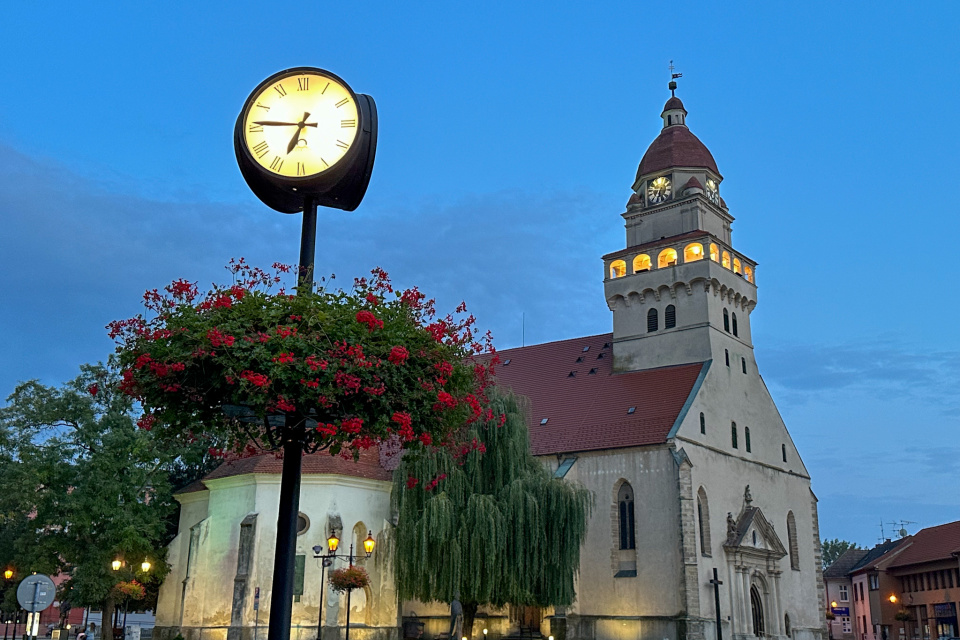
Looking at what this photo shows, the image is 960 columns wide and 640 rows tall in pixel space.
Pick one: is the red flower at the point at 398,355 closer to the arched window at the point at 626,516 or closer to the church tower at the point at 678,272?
the arched window at the point at 626,516

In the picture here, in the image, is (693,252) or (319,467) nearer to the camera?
(319,467)

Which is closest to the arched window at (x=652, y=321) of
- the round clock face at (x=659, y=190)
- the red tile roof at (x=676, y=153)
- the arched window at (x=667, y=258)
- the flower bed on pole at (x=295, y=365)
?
the arched window at (x=667, y=258)

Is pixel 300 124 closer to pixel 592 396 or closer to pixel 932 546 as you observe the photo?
pixel 592 396

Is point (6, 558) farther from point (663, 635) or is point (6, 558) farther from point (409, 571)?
point (663, 635)

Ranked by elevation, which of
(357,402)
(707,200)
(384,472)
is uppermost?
(707,200)

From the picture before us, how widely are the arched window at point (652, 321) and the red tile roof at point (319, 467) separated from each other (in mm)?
14617

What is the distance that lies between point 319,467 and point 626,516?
13173mm

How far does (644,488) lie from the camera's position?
39.6m

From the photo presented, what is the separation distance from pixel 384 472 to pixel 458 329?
106 ft

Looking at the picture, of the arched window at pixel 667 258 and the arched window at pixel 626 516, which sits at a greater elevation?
the arched window at pixel 667 258

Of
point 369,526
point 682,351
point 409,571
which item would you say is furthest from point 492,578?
point 682,351

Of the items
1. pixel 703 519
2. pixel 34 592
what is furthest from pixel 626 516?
→ pixel 34 592

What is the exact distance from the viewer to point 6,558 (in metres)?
41.1

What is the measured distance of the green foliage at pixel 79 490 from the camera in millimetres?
38375
